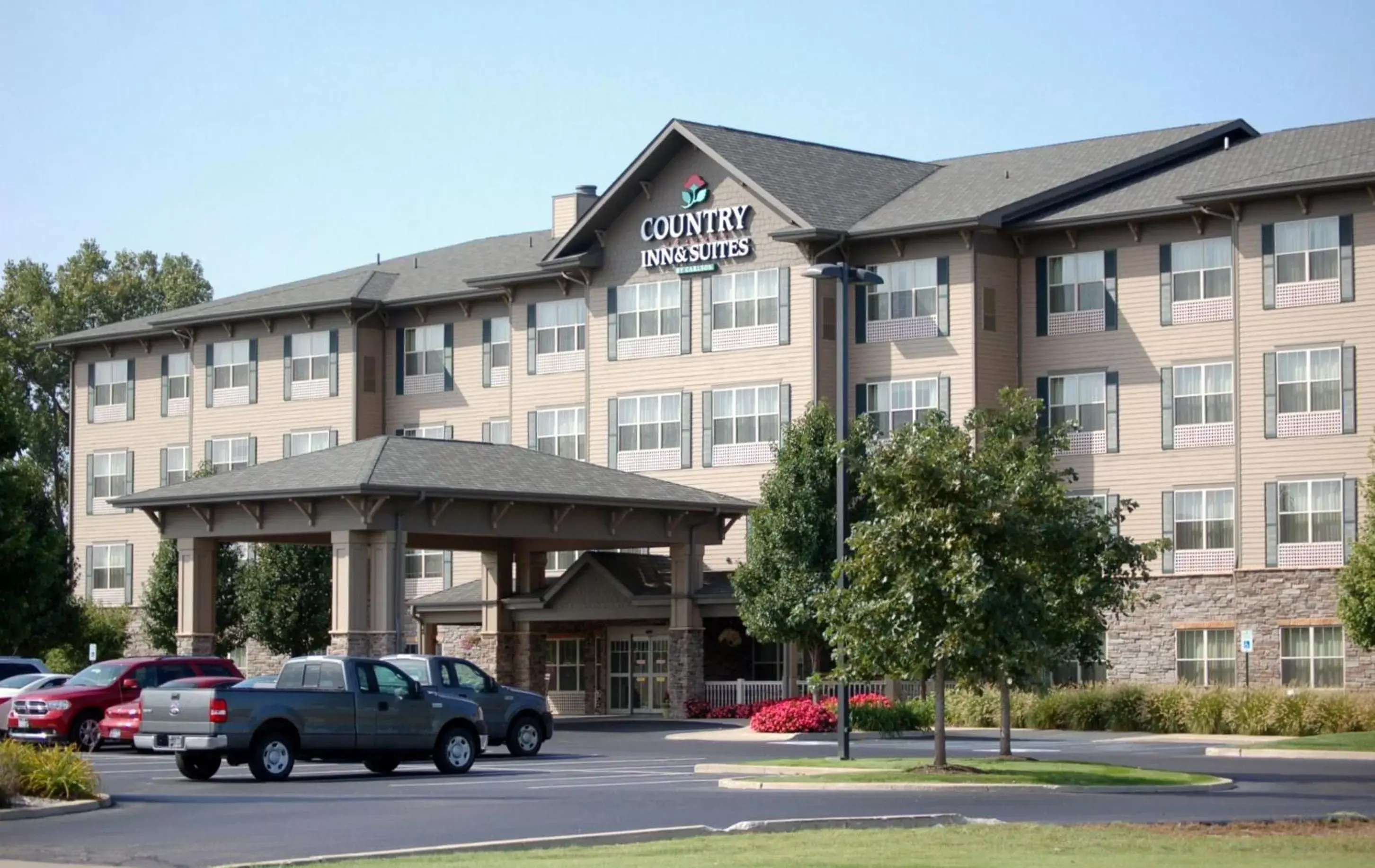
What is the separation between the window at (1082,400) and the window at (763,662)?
1012 centimetres

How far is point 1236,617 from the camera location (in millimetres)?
51125

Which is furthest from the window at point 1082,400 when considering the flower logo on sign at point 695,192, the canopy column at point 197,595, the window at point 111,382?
the window at point 111,382

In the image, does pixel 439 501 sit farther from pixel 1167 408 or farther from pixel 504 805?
pixel 504 805

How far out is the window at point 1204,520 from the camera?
51.9 m

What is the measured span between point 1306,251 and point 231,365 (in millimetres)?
36553

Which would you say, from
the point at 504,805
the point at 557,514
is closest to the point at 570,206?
the point at 557,514

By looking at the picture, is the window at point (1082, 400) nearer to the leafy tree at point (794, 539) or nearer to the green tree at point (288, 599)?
the leafy tree at point (794, 539)

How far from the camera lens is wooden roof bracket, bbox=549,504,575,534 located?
52344 mm

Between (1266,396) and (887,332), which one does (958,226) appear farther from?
(1266,396)

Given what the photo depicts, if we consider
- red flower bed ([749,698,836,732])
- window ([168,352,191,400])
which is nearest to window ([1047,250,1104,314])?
red flower bed ([749,698,836,732])

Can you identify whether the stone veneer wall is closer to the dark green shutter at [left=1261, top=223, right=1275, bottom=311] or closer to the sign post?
the sign post

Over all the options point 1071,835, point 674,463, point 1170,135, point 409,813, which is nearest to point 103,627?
point 674,463

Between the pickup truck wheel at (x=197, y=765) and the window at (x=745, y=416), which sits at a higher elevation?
the window at (x=745, y=416)

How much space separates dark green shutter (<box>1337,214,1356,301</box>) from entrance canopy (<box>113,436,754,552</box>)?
16.0m
